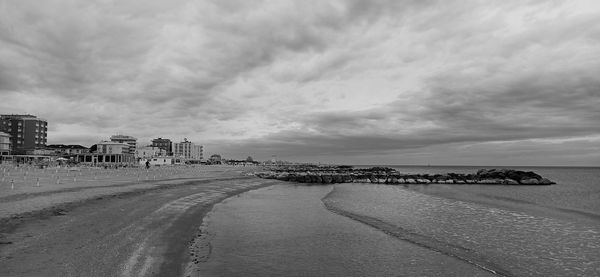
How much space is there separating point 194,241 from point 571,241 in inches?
691

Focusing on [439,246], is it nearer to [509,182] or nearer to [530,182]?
[509,182]

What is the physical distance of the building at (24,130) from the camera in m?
165

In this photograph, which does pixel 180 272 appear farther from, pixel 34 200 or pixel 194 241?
pixel 34 200

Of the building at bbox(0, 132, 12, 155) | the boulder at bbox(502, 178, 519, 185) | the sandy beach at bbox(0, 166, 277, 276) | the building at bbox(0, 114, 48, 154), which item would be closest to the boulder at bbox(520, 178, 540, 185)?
the boulder at bbox(502, 178, 519, 185)

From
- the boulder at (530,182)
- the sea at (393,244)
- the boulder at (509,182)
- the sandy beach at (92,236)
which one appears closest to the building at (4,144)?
the sandy beach at (92,236)

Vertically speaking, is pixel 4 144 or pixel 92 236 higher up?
pixel 4 144

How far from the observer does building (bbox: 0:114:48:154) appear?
165 metres

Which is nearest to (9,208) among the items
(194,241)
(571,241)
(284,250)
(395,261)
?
(194,241)

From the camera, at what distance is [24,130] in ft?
551

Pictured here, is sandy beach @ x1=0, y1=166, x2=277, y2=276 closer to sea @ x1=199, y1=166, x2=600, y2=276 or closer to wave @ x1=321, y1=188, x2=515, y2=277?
sea @ x1=199, y1=166, x2=600, y2=276

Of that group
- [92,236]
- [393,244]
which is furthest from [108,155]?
[393,244]

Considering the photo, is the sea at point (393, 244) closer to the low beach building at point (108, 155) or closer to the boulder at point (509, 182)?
the boulder at point (509, 182)

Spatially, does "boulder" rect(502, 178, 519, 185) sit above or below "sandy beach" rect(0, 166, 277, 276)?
below

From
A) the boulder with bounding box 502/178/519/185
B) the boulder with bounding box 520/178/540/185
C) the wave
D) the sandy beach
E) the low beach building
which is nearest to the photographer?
the sandy beach
